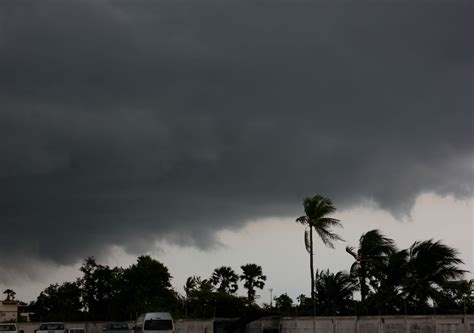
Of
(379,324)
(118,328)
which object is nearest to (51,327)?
(118,328)

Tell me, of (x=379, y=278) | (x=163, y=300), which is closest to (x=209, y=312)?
(x=163, y=300)

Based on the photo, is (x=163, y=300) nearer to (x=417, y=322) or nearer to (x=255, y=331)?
(x=255, y=331)

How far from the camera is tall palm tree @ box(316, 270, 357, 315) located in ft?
171

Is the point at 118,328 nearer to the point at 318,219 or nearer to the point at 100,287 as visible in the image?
the point at 318,219

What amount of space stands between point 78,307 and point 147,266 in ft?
38.9

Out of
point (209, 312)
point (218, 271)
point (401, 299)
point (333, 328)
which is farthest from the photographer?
point (218, 271)

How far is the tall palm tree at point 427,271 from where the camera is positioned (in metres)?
42.8

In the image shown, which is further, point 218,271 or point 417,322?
point 218,271

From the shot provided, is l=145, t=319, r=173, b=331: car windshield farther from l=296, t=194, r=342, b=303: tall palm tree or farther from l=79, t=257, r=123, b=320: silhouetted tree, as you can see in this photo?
l=79, t=257, r=123, b=320: silhouetted tree

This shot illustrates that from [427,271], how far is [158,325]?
16655 millimetres

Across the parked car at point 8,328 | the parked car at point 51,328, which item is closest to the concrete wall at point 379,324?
the parked car at point 51,328

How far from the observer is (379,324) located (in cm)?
3925

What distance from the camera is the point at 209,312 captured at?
237 ft

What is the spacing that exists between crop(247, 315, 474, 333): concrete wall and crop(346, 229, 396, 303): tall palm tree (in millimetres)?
6172
